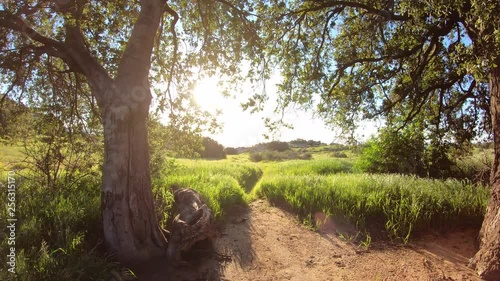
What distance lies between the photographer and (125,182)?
4988 mm

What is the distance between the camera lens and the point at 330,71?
8.38m

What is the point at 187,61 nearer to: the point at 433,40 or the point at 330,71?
the point at 330,71

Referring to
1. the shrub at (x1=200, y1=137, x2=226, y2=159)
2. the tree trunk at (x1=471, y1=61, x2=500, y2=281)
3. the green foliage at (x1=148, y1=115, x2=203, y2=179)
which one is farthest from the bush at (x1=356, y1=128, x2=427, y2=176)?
the shrub at (x1=200, y1=137, x2=226, y2=159)

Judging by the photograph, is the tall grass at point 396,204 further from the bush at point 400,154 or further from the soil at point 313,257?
the bush at point 400,154

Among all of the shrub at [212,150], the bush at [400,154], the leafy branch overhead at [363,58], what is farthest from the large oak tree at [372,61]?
the shrub at [212,150]

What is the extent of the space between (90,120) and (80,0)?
3708mm

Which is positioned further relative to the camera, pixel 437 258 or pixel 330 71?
pixel 330 71

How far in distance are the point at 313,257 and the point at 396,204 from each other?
2921 mm

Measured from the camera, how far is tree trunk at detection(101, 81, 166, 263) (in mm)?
Answer: 4949

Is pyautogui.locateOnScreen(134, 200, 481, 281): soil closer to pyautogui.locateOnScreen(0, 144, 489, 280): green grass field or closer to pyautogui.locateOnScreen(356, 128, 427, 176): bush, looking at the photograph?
pyautogui.locateOnScreen(0, 144, 489, 280): green grass field

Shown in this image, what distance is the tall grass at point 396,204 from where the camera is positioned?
6754 millimetres

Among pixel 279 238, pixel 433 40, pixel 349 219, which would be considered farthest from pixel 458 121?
pixel 279 238

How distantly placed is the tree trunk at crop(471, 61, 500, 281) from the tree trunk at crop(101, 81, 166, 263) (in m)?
6.08

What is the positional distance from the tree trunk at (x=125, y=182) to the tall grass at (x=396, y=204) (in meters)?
4.67
